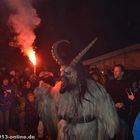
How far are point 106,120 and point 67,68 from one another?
0.93 metres

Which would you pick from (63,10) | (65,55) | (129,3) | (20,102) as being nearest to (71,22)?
(63,10)

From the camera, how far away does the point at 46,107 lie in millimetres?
5348

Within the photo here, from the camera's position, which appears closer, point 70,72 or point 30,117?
point 70,72

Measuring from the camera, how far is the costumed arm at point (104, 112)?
17.5ft

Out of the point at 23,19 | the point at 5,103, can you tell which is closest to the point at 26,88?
the point at 5,103

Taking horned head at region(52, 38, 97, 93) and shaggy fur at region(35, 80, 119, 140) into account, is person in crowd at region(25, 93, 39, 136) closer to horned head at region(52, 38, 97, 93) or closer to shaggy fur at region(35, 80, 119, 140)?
shaggy fur at region(35, 80, 119, 140)

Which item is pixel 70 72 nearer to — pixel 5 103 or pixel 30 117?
pixel 30 117

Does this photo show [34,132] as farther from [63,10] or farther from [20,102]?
[63,10]

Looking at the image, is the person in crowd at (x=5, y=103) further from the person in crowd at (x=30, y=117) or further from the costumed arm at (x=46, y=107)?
the costumed arm at (x=46, y=107)

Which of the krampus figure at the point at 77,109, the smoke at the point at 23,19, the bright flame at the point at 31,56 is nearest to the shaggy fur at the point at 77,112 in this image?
the krampus figure at the point at 77,109

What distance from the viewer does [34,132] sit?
32.2ft

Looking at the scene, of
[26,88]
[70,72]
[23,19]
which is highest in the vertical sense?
[23,19]

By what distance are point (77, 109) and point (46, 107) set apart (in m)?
0.44

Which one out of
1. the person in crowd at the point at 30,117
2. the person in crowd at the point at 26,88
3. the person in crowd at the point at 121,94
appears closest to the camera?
the person in crowd at the point at 121,94
